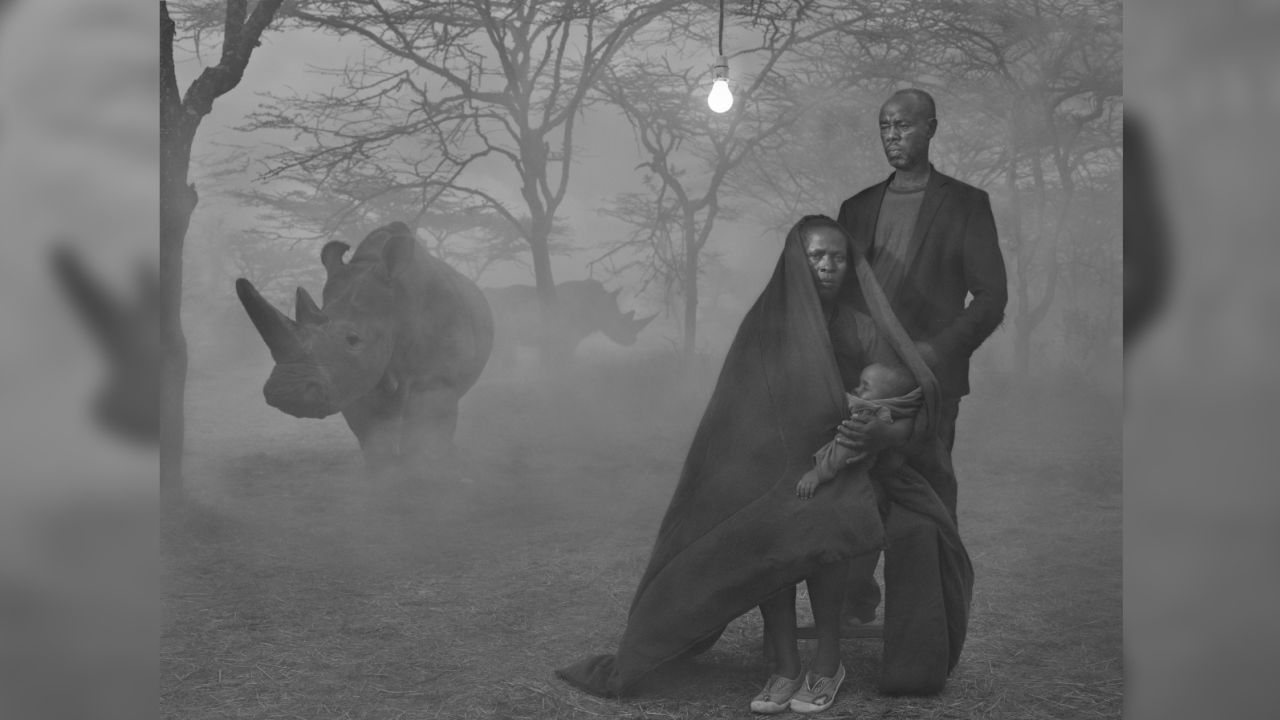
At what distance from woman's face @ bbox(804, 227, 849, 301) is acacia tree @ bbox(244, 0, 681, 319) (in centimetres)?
170

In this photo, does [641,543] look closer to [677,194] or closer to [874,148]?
[677,194]

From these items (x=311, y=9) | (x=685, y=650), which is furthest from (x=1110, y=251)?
(x=311, y=9)

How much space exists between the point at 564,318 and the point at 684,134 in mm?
1018

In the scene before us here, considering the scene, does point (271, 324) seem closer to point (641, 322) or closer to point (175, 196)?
point (175, 196)

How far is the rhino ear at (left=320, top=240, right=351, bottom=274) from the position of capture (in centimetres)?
473

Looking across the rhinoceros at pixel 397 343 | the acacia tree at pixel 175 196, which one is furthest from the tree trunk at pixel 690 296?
the acacia tree at pixel 175 196

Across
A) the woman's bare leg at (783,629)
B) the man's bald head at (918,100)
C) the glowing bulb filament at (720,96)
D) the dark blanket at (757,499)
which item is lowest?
the woman's bare leg at (783,629)

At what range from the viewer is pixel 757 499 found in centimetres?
344

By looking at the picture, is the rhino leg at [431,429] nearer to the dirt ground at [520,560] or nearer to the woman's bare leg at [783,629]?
the dirt ground at [520,560]

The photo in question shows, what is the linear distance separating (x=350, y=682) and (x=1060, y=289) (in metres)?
3.73

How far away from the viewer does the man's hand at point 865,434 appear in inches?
131

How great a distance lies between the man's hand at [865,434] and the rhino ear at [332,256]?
8.25 ft

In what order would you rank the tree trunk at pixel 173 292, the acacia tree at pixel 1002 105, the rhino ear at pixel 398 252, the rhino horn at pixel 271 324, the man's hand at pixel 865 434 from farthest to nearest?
the acacia tree at pixel 1002 105
the rhino ear at pixel 398 252
the tree trunk at pixel 173 292
the rhino horn at pixel 271 324
the man's hand at pixel 865 434

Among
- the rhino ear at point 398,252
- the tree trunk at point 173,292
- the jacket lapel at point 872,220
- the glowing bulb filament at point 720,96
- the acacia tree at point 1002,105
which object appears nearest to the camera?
the jacket lapel at point 872,220
